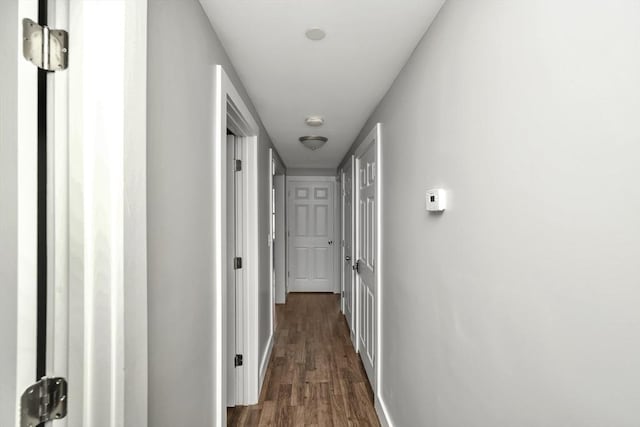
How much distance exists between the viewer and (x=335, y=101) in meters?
2.36

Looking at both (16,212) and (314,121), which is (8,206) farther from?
(314,121)

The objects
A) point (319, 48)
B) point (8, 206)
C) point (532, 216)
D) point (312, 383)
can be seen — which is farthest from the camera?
point (312, 383)

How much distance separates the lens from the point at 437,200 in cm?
129

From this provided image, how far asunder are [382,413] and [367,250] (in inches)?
49.9

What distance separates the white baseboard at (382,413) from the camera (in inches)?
79.7

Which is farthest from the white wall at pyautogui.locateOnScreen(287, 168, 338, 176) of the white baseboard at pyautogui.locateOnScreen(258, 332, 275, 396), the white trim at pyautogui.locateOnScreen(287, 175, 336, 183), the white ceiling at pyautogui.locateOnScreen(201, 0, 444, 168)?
the white baseboard at pyautogui.locateOnScreen(258, 332, 275, 396)

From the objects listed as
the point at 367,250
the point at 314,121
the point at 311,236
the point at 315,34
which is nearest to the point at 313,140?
the point at 314,121

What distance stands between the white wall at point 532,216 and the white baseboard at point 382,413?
69 cm

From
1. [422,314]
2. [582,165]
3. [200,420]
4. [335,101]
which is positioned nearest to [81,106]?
[582,165]

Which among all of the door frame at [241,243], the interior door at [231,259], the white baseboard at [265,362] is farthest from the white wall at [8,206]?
the white baseboard at [265,362]

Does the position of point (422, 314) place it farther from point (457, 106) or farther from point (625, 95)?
point (625, 95)

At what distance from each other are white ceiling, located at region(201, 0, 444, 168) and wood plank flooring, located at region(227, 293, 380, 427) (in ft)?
7.47

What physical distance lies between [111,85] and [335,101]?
1.84 m

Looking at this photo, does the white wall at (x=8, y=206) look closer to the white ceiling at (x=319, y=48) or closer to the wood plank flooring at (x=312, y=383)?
the white ceiling at (x=319, y=48)
